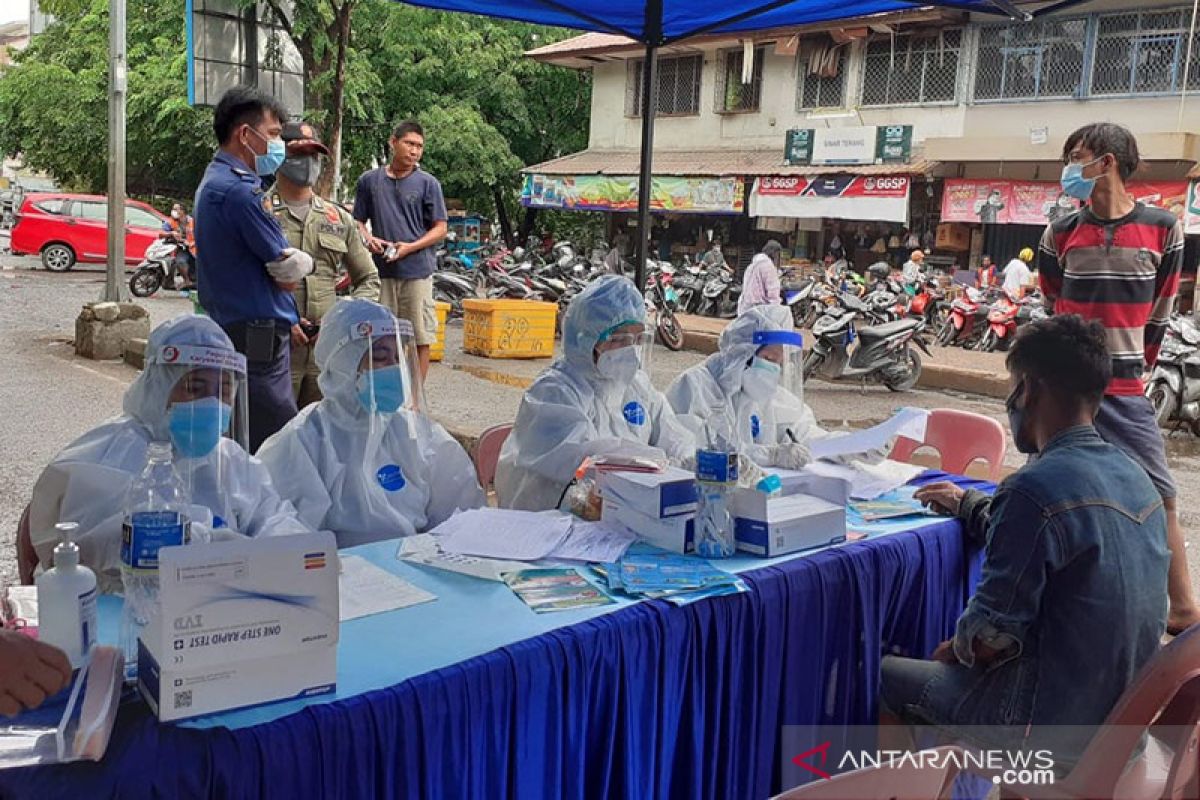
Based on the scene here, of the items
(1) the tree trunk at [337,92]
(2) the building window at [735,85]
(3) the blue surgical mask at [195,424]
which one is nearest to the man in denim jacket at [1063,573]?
(3) the blue surgical mask at [195,424]

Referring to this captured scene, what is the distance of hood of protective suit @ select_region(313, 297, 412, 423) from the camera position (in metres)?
2.72

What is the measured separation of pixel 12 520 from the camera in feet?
14.9

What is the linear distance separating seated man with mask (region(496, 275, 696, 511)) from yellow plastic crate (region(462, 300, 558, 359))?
23.0 feet

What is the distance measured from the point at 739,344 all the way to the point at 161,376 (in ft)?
7.00

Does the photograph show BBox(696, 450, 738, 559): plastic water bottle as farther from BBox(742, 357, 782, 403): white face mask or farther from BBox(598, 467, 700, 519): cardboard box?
BBox(742, 357, 782, 403): white face mask

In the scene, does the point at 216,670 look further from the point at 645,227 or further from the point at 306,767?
the point at 645,227

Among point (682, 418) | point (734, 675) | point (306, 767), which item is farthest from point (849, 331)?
point (306, 767)

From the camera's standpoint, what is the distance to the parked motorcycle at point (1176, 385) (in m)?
7.71

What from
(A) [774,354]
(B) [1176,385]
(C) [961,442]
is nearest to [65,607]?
(A) [774,354]

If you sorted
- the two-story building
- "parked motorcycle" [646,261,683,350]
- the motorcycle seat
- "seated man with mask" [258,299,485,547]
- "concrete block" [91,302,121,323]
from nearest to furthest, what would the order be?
"seated man with mask" [258,299,485,547]
"concrete block" [91,302,121,323]
the motorcycle seat
"parked motorcycle" [646,261,683,350]
the two-story building

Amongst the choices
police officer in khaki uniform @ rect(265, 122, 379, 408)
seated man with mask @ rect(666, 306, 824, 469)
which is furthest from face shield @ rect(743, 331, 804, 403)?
police officer in khaki uniform @ rect(265, 122, 379, 408)

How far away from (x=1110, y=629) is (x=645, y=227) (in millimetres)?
2911

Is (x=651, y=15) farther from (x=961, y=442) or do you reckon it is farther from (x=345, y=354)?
(x=345, y=354)

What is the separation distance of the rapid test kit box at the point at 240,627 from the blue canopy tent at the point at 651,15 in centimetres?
298
